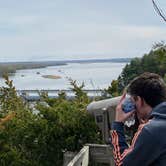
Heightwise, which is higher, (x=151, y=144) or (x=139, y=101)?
(x=139, y=101)

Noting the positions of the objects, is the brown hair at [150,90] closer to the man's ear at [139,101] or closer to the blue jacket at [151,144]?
the man's ear at [139,101]

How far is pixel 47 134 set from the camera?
5926 mm

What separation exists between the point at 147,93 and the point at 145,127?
10.2 inches

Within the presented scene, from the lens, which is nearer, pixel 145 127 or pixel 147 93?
pixel 145 127

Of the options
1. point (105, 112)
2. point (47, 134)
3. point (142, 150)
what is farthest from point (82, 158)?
point (142, 150)

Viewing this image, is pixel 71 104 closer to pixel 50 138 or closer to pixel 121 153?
pixel 50 138

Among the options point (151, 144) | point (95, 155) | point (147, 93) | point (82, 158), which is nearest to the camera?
point (151, 144)

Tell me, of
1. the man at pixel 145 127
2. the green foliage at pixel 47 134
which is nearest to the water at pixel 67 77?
the green foliage at pixel 47 134

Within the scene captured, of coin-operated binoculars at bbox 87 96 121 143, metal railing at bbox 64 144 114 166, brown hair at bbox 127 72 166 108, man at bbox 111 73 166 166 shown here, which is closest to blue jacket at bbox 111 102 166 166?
man at bbox 111 73 166 166

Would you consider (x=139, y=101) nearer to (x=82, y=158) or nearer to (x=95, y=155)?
(x=82, y=158)

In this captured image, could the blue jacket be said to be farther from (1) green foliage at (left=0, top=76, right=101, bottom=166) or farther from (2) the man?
(1) green foliage at (left=0, top=76, right=101, bottom=166)

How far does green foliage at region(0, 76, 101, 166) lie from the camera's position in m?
5.92

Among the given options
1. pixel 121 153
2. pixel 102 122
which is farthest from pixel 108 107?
pixel 121 153

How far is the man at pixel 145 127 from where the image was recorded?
256cm
